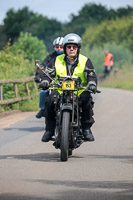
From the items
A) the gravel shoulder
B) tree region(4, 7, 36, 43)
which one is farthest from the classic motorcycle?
tree region(4, 7, 36, 43)

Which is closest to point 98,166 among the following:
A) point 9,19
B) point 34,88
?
point 34,88

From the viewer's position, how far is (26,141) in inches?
484

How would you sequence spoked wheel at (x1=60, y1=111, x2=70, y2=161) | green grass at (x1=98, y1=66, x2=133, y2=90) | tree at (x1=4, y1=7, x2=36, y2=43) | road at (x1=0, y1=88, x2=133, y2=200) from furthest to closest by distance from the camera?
tree at (x1=4, y1=7, x2=36, y2=43)
green grass at (x1=98, y1=66, x2=133, y2=90)
spoked wheel at (x1=60, y1=111, x2=70, y2=161)
road at (x1=0, y1=88, x2=133, y2=200)

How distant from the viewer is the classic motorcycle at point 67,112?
30.4 feet

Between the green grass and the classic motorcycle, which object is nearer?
the classic motorcycle

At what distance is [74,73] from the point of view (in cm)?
979

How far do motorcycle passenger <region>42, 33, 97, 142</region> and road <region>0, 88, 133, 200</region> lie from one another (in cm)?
50

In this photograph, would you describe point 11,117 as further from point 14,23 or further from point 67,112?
point 14,23

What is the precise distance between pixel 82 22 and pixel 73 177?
119 metres

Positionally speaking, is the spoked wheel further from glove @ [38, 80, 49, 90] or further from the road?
glove @ [38, 80, 49, 90]

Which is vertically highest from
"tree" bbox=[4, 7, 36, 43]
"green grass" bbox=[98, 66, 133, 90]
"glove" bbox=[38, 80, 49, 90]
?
"tree" bbox=[4, 7, 36, 43]

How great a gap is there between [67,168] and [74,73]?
1.63 m

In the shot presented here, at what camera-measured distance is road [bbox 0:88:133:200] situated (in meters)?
6.95

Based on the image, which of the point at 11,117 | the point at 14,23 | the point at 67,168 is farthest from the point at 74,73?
the point at 14,23
